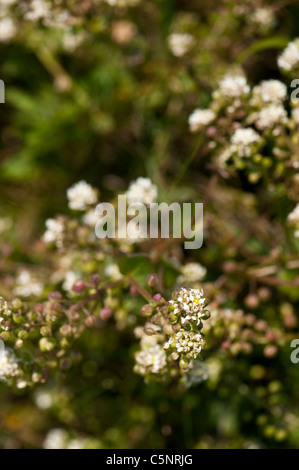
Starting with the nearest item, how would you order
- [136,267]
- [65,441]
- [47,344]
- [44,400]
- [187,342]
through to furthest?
[187,342]
[47,344]
[136,267]
[65,441]
[44,400]

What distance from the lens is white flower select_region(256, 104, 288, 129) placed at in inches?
93.4

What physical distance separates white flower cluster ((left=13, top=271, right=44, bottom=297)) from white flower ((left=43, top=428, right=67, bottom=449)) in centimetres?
105

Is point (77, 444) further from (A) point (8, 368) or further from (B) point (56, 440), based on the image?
(A) point (8, 368)

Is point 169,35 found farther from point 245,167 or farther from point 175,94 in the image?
point 245,167

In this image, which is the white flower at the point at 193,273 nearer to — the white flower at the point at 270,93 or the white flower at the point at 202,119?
the white flower at the point at 202,119

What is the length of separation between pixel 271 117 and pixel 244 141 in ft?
0.52

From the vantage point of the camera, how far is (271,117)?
93.7 inches

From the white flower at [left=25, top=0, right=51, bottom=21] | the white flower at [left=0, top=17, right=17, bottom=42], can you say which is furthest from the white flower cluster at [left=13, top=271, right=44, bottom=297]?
the white flower at [left=0, top=17, right=17, bottom=42]

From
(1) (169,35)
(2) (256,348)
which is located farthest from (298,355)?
(1) (169,35)

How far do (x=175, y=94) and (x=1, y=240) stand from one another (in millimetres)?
1424

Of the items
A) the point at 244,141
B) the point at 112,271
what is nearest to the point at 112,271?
the point at 112,271

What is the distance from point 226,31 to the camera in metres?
3.28

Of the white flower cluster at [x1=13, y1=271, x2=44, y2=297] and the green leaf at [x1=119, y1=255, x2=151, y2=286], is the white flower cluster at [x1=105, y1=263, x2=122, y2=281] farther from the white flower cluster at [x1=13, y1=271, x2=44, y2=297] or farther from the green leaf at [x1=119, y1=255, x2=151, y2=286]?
the white flower cluster at [x1=13, y1=271, x2=44, y2=297]

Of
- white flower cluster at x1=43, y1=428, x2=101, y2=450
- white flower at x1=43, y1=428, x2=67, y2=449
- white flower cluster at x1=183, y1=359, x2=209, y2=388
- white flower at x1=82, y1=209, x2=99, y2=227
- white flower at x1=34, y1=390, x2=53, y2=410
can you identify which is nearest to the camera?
white flower cluster at x1=183, y1=359, x2=209, y2=388
